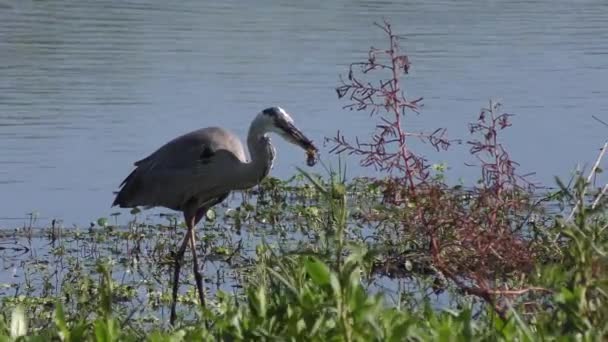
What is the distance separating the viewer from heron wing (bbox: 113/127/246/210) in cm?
787

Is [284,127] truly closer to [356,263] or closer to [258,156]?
[258,156]

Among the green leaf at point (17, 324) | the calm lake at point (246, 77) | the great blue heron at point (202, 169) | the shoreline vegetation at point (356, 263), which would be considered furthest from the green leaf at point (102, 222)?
the green leaf at point (17, 324)

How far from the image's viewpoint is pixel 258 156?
7738 millimetres

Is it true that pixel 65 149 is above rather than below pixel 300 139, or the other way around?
above

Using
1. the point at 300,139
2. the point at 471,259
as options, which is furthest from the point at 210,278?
the point at 471,259

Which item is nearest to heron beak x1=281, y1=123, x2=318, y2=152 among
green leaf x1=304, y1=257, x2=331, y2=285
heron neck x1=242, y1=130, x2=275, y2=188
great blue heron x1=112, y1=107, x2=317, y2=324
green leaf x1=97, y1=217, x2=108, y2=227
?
great blue heron x1=112, y1=107, x2=317, y2=324

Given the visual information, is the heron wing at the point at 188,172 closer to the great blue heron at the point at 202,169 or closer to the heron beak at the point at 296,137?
the great blue heron at the point at 202,169

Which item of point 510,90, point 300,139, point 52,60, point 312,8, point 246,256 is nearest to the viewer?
point 300,139

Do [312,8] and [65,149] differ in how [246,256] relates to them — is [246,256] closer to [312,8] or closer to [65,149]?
[65,149]

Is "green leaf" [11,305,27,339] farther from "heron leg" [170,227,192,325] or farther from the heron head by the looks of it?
the heron head

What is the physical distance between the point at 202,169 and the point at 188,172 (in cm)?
8

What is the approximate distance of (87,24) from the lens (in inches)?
683

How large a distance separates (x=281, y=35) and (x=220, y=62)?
2046 mm

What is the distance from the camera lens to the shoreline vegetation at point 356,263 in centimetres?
320
